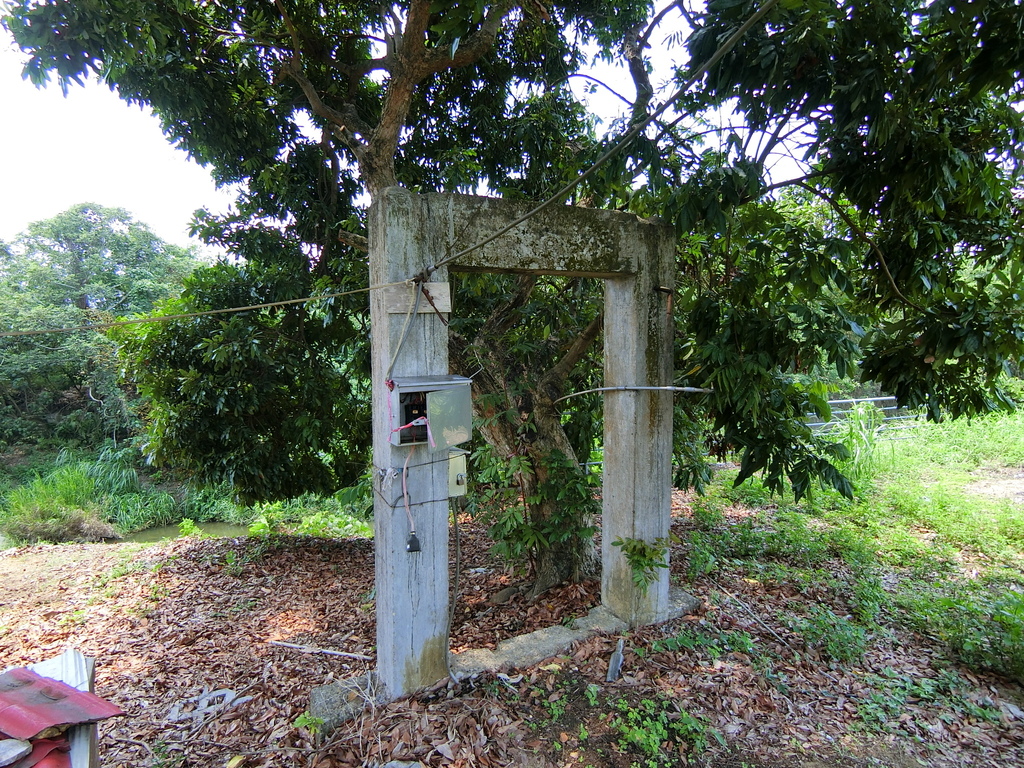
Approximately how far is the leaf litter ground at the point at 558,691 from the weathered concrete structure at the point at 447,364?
0.34 m

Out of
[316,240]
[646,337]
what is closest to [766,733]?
[646,337]

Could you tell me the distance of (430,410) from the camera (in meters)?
2.54

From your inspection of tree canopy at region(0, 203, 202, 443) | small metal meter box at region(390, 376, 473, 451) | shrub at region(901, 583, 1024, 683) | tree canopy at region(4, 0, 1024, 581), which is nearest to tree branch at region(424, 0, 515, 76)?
tree canopy at region(4, 0, 1024, 581)

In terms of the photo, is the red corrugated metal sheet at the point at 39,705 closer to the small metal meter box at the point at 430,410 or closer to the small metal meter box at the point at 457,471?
the small metal meter box at the point at 430,410

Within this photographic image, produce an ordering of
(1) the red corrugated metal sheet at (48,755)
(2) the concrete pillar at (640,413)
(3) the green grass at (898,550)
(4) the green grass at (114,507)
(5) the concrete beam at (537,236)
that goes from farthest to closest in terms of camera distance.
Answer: (4) the green grass at (114,507)
(3) the green grass at (898,550)
(2) the concrete pillar at (640,413)
(5) the concrete beam at (537,236)
(1) the red corrugated metal sheet at (48,755)

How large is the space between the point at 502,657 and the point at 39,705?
2111 millimetres

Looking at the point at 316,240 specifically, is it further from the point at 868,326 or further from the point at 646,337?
the point at 868,326

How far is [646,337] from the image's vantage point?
3.22m

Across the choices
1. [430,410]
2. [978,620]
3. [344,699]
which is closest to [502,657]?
[344,699]

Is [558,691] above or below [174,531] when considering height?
above

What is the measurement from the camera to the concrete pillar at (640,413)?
10.6ft

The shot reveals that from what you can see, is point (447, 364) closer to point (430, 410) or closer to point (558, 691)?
point (430, 410)

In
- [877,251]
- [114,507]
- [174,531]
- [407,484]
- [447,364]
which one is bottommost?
[174,531]

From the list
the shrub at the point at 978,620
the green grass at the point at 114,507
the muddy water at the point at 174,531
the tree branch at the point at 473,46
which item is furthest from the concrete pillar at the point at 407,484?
the muddy water at the point at 174,531
